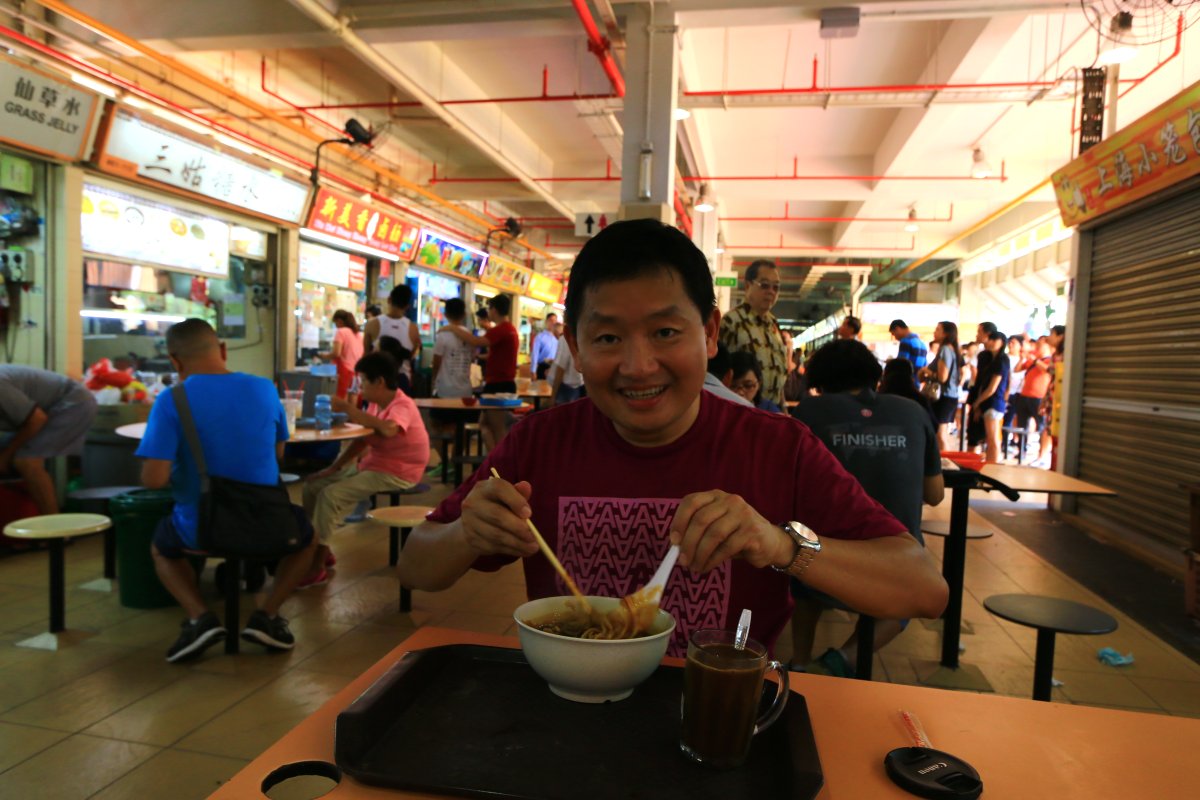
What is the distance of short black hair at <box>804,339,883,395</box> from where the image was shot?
9.09 feet

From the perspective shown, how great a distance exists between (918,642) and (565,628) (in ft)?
9.89

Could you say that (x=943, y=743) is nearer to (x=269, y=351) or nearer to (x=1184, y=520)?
(x=1184, y=520)

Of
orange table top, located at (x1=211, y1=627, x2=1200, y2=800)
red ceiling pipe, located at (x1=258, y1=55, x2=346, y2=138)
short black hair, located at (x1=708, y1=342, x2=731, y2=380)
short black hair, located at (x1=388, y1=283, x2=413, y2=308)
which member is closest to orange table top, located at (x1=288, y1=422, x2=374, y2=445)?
short black hair, located at (x1=708, y1=342, x2=731, y2=380)

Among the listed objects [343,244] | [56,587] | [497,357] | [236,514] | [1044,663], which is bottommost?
[56,587]

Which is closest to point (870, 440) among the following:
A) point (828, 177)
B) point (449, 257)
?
point (828, 177)

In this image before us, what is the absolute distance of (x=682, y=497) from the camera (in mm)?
1271

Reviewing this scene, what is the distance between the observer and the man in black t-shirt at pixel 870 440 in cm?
264

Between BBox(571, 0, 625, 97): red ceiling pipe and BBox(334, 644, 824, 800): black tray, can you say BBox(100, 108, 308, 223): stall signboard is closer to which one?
BBox(571, 0, 625, 97): red ceiling pipe

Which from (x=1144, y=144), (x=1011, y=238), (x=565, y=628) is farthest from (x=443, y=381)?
(x=1011, y=238)

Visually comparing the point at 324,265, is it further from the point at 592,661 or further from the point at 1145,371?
the point at 592,661

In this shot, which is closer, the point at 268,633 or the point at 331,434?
the point at 268,633

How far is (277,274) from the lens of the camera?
7535 mm

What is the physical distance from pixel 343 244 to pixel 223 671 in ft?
21.1

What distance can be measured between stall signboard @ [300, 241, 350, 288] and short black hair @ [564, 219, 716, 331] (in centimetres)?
781
